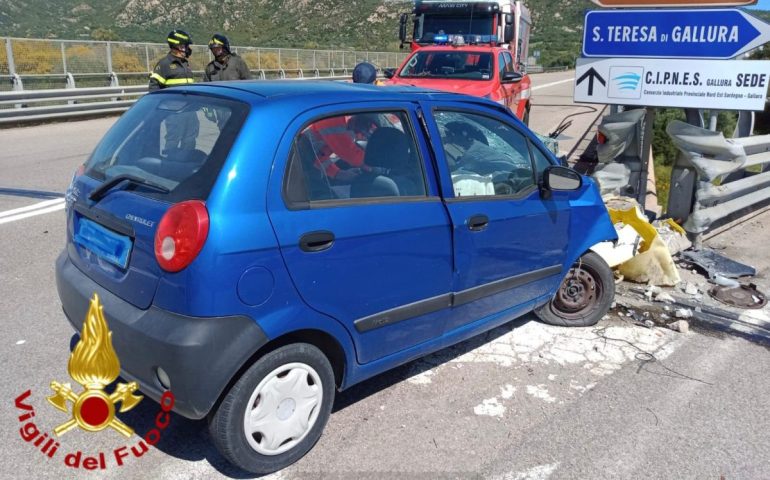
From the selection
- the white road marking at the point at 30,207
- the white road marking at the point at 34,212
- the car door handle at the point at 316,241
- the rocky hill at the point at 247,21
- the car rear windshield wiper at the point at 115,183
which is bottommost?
the white road marking at the point at 34,212

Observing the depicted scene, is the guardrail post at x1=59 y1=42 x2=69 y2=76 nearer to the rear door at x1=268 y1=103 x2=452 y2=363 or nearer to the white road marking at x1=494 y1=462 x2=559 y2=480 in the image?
the rear door at x1=268 y1=103 x2=452 y2=363

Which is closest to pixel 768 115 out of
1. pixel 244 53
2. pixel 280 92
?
pixel 280 92

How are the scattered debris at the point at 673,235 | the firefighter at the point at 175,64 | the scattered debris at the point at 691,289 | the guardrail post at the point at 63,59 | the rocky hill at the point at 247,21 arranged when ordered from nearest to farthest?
the scattered debris at the point at 691,289, the scattered debris at the point at 673,235, the firefighter at the point at 175,64, the guardrail post at the point at 63,59, the rocky hill at the point at 247,21

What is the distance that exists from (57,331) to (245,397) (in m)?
2.13

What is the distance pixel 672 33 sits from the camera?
6.21m

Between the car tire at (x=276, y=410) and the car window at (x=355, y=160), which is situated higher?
the car window at (x=355, y=160)

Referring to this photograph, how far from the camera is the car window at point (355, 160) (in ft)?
9.41

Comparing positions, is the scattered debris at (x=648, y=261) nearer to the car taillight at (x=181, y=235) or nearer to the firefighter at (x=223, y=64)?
the car taillight at (x=181, y=235)

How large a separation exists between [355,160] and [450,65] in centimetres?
874

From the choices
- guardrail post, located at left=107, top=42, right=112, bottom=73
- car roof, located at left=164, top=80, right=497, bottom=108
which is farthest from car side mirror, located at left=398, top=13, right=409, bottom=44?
car roof, located at left=164, top=80, right=497, bottom=108

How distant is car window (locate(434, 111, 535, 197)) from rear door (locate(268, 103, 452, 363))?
0.30m

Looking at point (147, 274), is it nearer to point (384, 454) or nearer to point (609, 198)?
point (384, 454)

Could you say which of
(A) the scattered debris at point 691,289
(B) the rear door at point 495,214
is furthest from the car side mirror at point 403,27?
(B) the rear door at point 495,214

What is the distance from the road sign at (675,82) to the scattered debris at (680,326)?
2.46m
